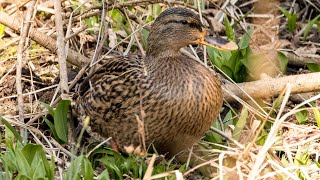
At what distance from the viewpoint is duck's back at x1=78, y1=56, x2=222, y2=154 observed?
4.82 m

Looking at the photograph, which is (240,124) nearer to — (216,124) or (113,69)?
(216,124)

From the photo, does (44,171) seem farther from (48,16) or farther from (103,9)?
(48,16)

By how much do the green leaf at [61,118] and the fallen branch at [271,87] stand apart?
3.58ft

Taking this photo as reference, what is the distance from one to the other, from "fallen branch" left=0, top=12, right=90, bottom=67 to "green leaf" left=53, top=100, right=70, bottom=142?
27.7 inches

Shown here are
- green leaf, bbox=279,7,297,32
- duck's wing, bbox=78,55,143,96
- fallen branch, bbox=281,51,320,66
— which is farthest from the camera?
green leaf, bbox=279,7,297,32

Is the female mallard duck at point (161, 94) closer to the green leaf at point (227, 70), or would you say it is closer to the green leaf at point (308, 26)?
the green leaf at point (227, 70)

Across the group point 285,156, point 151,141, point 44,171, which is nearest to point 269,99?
point 285,156

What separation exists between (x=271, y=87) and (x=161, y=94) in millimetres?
1034

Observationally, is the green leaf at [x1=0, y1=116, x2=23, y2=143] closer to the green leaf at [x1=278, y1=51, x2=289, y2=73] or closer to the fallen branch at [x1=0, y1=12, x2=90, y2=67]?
the fallen branch at [x1=0, y1=12, x2=90, y2=67]

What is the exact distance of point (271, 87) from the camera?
5.58m

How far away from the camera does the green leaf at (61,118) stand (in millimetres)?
5278

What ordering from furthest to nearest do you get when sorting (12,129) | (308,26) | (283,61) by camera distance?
(308,26)
(283,61)
(12,129)

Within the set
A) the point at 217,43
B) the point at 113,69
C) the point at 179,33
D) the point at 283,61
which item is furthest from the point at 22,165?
the point at 283,61

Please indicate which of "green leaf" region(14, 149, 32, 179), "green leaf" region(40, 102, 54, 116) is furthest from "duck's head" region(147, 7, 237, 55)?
"green leaf" region(14, 149, 32, 179)
